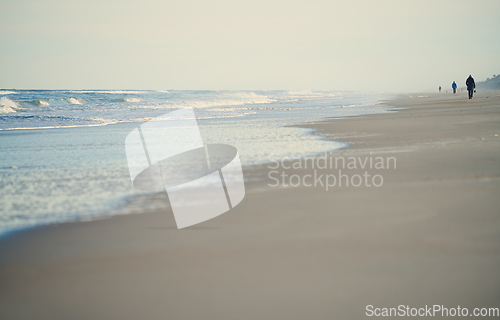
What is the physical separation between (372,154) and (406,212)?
333cm

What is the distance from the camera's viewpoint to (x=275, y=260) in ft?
8.29

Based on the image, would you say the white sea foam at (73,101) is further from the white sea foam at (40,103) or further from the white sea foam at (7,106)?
the white sea foam at (7,106)

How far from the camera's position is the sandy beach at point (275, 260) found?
81.2 inches

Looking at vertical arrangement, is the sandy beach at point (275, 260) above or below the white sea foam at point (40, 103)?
above

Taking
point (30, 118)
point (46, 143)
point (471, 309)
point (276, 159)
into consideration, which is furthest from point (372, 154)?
point (30, 118)

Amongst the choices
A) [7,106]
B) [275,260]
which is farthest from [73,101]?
[275,260]

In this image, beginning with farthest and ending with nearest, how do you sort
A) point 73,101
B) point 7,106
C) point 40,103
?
point 73,101, point 40,103, point 7,106

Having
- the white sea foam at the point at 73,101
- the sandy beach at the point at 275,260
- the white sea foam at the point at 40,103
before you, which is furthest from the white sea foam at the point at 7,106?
the sandy beach at the point at 275,260

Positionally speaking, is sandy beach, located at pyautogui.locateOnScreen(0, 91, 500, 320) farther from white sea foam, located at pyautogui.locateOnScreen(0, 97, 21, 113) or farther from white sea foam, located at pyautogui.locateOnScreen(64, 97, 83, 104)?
white sea foam, located at pyautogui.locateOnScreen(64, 97, 83, 104)

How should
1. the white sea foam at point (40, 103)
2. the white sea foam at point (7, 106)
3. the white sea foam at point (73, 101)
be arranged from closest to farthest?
the white sea foam at point (7, 106) → the white sea foam at point (40, 103) → the white sea foam at point (73, 101)

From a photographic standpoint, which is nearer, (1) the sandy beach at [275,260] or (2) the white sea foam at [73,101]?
(1) the sandy beach at [275,260]

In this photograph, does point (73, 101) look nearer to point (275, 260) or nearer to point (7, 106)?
point (7, 106)

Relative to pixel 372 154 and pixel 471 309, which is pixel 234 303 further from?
pixel 372 154

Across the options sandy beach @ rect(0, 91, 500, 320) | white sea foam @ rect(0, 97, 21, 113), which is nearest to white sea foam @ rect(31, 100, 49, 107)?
white sea foam @ rect(0, 97, 21, 113)
